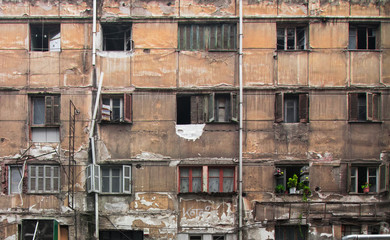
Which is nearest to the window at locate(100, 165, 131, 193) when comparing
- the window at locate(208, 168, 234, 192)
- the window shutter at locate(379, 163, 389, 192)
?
the window at locate(208, 168, 234, 192)

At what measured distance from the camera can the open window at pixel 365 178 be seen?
15336 mm

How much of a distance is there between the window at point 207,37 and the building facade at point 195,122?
47 millimetres

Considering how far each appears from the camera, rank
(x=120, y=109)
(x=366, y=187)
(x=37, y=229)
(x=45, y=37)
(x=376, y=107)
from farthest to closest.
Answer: (x=45, y=37)
(x=120, y=109)
(x=376, y=107)
(x=366, y=187)
(x=37, y=229)

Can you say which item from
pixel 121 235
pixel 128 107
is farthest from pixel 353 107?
pixel 121 235

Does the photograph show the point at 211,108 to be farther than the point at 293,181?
Yes

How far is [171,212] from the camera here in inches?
602

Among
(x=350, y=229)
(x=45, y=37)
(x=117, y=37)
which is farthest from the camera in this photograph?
(x=117, y=37)

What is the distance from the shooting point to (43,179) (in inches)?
610

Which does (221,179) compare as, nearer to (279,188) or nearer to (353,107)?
(279,188)

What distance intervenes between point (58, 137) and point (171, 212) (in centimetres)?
567

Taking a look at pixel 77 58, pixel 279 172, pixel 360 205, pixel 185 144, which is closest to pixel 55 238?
pixel 185 144

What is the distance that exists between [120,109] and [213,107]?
396 cm

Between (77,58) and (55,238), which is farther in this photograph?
(77,58)

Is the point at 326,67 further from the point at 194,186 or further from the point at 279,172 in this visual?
the point at 194,186
